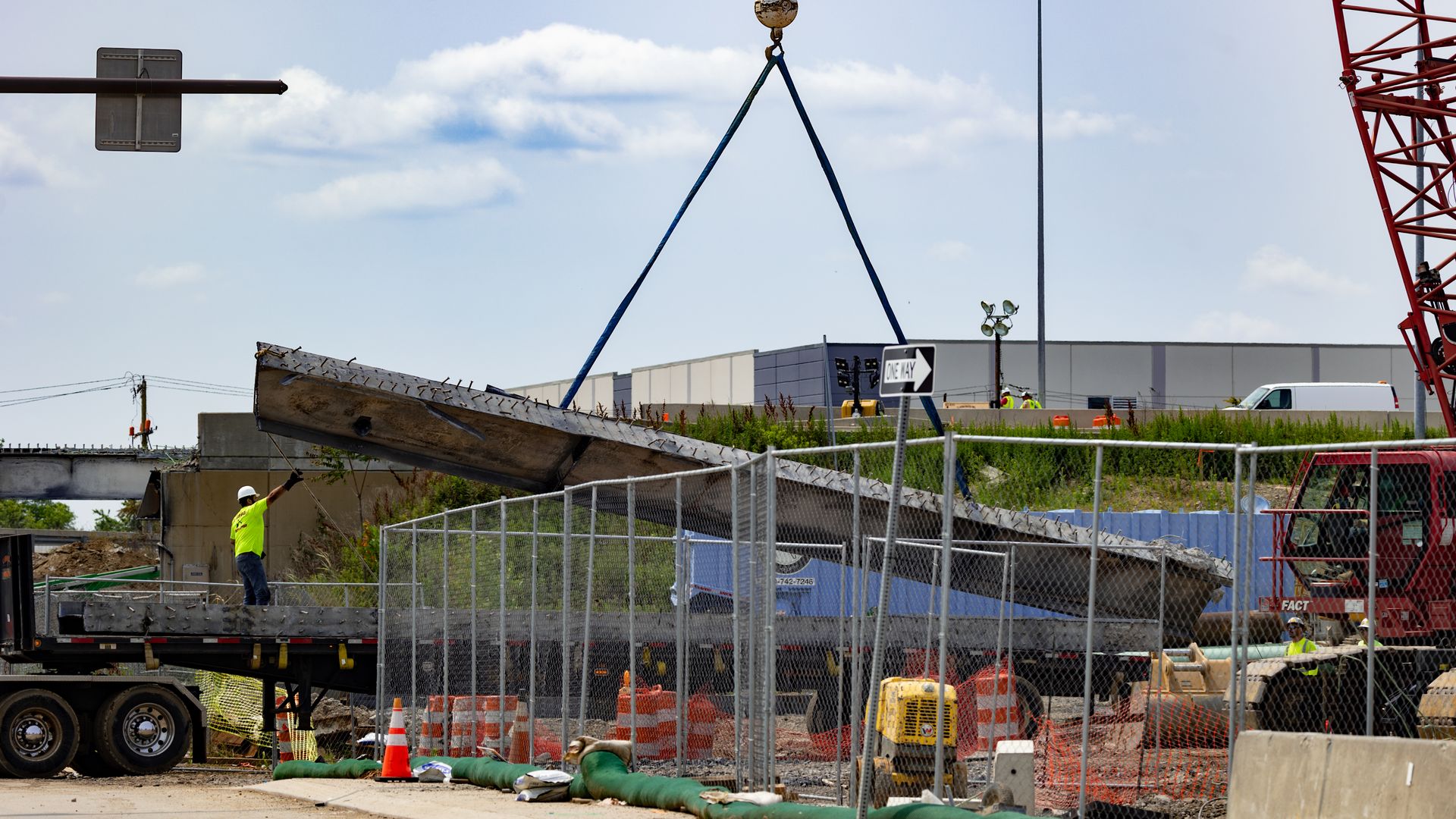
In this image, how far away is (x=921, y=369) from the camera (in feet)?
25.9

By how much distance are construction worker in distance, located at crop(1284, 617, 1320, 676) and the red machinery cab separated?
0.15 metres

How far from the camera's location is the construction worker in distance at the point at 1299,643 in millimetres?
13108

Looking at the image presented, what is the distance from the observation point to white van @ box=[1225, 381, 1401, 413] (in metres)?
44.5

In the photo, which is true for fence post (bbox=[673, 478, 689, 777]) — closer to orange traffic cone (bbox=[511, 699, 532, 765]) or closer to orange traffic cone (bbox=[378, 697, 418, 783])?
orange traffic cone (bbox=[511, 699, 532, 765])

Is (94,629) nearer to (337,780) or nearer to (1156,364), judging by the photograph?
(337,780)

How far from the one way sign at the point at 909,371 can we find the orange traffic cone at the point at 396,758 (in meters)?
8.81

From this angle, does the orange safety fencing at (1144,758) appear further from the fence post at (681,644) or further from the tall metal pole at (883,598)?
the tall metal pole at (883,598)

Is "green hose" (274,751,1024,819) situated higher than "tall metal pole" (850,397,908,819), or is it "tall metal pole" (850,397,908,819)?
"tall metal pole" (850,397,908,819)

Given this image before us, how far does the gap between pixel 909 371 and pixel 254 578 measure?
14.0 metres

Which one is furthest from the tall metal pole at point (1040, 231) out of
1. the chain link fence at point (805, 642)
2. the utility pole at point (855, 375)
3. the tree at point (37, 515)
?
the tree at point (37, 515)

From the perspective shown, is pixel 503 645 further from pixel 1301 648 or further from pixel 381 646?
pixel 1301 648

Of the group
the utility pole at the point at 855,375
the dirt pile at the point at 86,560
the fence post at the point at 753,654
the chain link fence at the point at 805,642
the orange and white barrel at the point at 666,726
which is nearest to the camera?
the fence post at the point at 753,654

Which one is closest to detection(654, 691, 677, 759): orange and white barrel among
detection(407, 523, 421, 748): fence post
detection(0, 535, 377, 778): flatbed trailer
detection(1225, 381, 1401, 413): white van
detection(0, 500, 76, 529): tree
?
detection(407, 523, 421, 748): fence post

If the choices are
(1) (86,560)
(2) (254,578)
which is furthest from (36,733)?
(1) (86,560)
